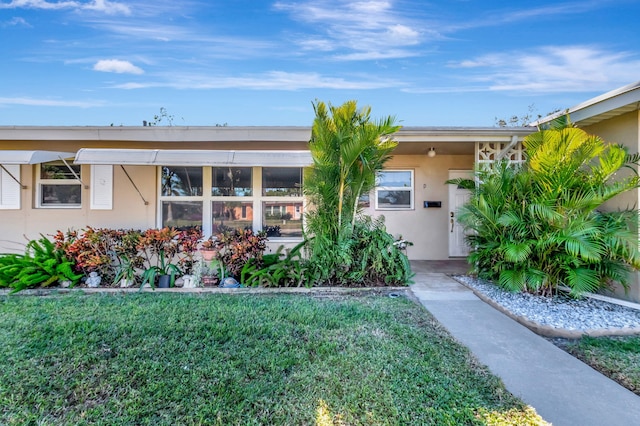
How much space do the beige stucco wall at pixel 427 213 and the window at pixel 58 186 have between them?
6.80m

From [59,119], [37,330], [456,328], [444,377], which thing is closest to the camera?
[444,377]

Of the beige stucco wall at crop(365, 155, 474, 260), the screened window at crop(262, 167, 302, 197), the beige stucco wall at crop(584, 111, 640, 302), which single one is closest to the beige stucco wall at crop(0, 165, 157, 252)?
the screened window at crop(262, 167, 302, 197)

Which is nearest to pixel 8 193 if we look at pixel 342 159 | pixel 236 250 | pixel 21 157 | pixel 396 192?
pixel 21 157

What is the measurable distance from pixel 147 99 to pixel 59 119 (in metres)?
3.34

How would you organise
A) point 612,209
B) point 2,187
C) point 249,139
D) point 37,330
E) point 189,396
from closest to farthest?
point 189,396, point 37,330, point 612,209, point 249,139, point 2,187

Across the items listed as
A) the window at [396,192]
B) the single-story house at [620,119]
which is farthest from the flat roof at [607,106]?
the window at [396,192]

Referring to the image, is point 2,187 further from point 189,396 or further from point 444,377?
point 444,377

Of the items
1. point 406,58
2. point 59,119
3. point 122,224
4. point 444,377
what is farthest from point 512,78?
point 59,119

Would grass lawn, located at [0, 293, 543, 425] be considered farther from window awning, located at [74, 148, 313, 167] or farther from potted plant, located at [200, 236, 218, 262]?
window awning, located at [74, 148, 313, 167]

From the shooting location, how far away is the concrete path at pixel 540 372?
217cm

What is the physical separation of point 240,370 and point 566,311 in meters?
4.52

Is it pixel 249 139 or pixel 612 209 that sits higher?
pixel 249 139

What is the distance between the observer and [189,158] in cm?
553

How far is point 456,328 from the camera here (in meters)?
3.69
